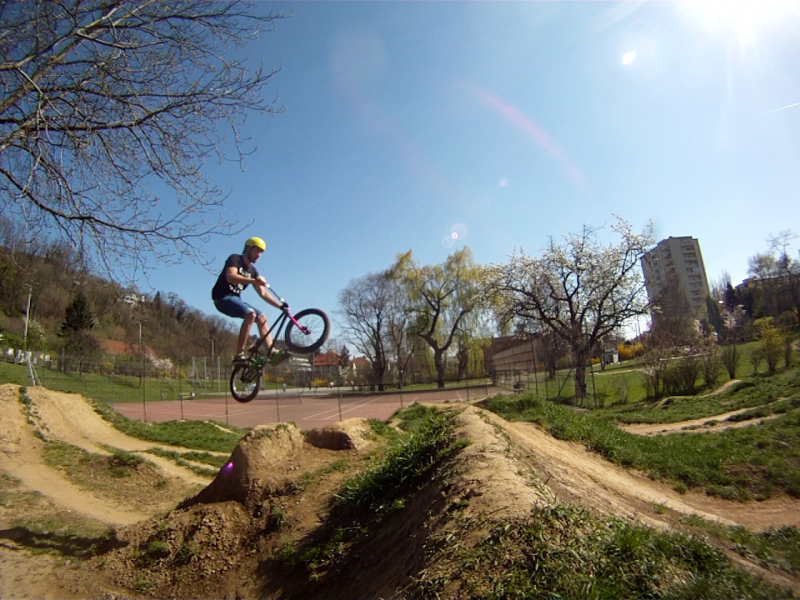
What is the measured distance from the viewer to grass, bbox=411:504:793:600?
256 cm

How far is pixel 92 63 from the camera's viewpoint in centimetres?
607

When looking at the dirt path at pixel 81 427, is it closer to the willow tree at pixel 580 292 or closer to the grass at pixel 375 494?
the grass at pixel 375 494

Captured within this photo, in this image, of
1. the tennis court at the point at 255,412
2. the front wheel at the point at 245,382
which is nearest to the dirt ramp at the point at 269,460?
the front wheel at the point at 245,382

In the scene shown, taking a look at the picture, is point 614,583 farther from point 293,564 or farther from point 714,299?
point 714,299

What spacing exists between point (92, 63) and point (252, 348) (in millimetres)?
4404

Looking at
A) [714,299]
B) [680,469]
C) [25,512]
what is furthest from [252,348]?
[714,299]

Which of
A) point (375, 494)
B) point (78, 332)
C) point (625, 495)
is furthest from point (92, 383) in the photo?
point (625, 495)

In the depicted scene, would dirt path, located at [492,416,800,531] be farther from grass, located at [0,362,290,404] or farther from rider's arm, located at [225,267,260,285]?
grass, located at [0,362,290,404]

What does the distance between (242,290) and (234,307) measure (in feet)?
0.86

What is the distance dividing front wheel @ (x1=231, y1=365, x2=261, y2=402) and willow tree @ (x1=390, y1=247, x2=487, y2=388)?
125 feet

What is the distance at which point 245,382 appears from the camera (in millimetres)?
6918

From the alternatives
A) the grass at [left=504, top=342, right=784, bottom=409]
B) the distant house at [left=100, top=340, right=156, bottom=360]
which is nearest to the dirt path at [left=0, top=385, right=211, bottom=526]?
the grass at [left=504, top=342, right=784, bottom=409]

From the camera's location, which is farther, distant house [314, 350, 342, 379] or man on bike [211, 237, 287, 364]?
distant house [314, 350, 342, 379]

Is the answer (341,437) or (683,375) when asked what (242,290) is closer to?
(341,437)
